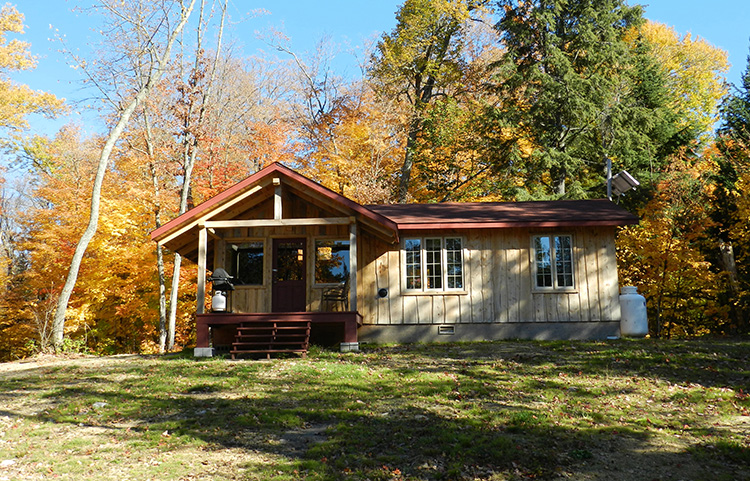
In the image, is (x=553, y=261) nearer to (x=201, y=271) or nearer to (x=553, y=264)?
(x=553, y=264)

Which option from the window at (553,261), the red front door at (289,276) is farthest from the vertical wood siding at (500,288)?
the red front door at (289,276)

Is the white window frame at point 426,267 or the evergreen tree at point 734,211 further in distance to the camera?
the evergreen tree at point 734,211

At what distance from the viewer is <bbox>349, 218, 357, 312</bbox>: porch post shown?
1327cm

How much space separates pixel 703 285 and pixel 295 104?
1976cm

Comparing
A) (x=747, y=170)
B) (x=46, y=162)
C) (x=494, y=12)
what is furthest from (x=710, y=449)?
(x=46, y=162)

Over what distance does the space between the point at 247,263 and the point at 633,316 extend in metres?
9.74

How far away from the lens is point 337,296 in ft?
47.1

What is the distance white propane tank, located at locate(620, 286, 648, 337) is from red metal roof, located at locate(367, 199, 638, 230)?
1.89 m

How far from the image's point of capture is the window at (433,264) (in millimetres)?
14734

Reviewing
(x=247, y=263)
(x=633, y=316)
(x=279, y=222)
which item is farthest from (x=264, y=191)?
(x=633, y=316)

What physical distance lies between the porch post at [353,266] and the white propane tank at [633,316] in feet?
22.0

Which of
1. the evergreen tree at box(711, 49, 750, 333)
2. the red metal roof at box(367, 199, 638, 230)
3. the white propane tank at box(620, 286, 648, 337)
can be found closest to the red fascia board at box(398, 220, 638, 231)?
the red metal roof at box(367, 199, 638, 230)

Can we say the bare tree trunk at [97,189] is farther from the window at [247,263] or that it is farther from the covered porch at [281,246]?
the window at [247,263]

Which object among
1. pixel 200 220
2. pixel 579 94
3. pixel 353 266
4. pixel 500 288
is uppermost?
pixel 579 94
